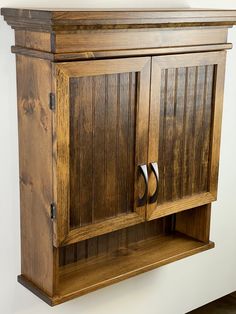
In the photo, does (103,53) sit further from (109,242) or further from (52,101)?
(109,242)

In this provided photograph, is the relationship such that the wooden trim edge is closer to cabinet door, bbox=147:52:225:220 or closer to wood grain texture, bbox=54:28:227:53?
cabinet door, bbox=147:52:225:220

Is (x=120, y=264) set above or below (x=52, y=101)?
below

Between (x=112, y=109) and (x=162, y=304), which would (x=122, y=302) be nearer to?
(x=162, y=304)

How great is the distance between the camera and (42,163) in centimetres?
141

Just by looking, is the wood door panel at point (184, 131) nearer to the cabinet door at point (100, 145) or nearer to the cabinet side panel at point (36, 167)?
the cabinet door at point (100, 145)

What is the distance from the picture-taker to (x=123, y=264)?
168 cm

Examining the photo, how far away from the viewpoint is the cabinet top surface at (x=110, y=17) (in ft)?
4.10

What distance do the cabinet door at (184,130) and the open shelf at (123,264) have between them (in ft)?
0.52

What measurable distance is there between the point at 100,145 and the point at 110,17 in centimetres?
31

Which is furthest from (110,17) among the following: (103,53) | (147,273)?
(147,273)

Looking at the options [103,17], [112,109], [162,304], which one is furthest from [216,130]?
[162,304]

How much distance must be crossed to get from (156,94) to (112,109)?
14 centimetres

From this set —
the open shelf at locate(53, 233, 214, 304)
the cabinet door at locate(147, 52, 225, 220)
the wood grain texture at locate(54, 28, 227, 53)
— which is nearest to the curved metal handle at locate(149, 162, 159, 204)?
the cabinet door at locate(147, 52, 225, 220)

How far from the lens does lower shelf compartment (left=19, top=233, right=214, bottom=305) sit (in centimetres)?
153
